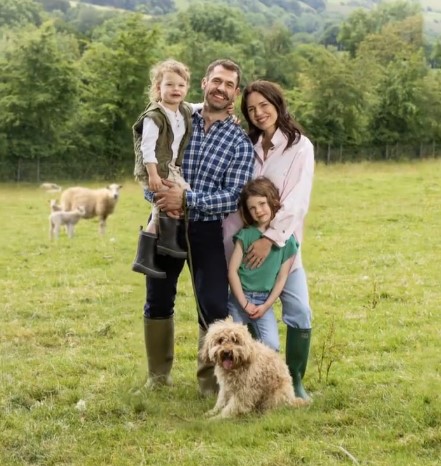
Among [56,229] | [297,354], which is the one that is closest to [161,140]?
[297,354]

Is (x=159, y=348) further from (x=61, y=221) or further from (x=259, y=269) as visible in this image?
(x=61, y=221)

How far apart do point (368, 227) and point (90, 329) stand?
29.2 ft

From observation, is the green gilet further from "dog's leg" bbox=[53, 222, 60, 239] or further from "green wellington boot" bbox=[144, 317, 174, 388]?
"dog's leg" bbox=[53, 222, 60, 239]

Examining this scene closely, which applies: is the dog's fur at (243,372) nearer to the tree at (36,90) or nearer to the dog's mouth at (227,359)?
the dog's mouth at (227,359)

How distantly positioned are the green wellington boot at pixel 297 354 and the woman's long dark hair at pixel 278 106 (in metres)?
1.38

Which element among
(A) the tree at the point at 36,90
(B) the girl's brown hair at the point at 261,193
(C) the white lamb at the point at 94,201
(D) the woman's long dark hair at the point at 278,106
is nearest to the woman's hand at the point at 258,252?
(B) the girl's brown hair at the point at 261,193

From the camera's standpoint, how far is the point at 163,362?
6359mm

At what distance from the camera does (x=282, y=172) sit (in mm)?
5633

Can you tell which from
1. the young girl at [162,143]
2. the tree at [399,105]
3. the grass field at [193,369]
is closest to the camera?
the grass field at [193,369]

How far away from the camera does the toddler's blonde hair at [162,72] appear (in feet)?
18.0

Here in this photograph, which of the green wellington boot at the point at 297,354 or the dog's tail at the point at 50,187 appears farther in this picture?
the dog's tail at the point at 50,187

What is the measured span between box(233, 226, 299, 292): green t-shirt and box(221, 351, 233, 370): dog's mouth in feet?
2.12

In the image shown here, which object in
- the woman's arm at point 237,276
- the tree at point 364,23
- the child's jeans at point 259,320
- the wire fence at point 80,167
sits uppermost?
the tree at point 364,23

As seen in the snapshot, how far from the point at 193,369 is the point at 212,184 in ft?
6.89
